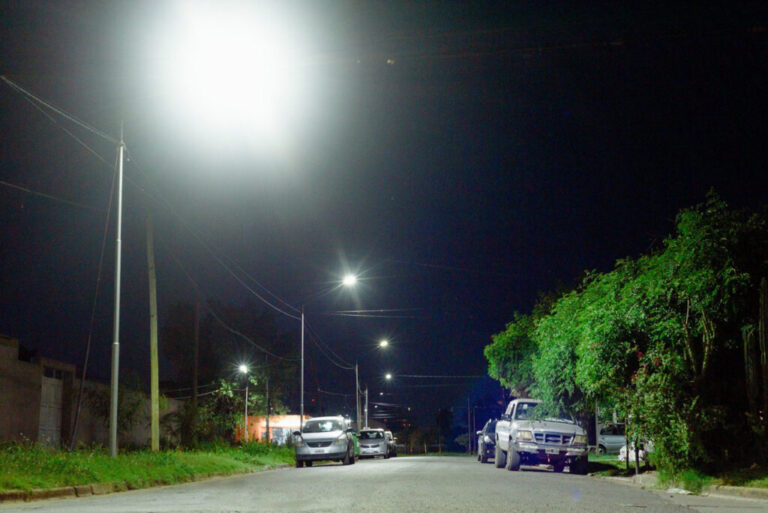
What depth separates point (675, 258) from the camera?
16359 millimetres

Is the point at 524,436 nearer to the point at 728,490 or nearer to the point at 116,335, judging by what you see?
the point at 728,490

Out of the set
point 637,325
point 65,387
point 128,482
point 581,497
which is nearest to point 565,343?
point 637,325

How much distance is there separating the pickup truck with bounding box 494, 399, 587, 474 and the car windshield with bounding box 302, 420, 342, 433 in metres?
9.42

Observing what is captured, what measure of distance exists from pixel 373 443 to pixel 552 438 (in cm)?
2505

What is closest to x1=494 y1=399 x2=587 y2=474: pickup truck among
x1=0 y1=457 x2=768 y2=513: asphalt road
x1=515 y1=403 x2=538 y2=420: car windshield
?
x1=515 y1=403 x2=538 y2=420: car windshield

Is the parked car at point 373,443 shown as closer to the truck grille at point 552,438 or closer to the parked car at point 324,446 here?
the parked car at point 324,446

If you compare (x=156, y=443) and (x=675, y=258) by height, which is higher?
(x=675, y=258)

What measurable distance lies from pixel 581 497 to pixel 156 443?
678 inches

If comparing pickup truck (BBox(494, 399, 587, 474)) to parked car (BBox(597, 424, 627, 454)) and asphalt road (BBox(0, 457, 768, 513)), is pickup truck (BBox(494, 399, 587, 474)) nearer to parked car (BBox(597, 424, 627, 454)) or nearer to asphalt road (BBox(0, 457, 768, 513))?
asphalt road (BBox(0, 457, 768, 513))

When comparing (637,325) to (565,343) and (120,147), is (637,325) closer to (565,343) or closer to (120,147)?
(565,343)

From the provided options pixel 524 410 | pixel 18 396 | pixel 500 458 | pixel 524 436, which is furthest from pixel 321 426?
pixel 18 396

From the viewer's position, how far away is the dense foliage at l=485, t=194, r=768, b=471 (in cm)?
1535

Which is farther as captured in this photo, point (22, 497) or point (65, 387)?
point (65, 387)

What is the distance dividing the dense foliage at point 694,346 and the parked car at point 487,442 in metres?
14.2
